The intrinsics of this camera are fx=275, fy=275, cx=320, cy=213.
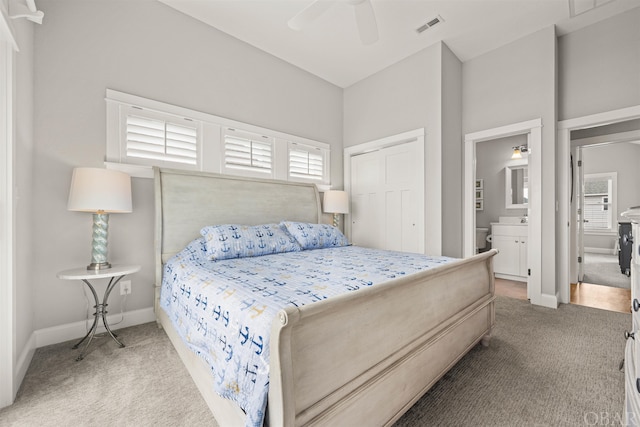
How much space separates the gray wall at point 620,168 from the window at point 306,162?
618 cm

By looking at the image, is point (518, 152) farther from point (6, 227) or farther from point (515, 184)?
Result: point (6, 227)

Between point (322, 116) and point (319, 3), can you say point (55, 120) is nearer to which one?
point (319, 3)

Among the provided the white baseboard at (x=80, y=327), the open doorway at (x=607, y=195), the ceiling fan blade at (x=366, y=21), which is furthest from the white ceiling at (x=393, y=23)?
the open doorway at (x=607, y=195)

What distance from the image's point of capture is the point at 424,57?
3539 millimetres

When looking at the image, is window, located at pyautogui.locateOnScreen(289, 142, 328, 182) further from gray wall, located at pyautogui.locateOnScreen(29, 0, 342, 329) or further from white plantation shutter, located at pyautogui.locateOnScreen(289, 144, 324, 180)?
gray wall, located at pyautogui.locateOnScreen(29, 0, 342, 329)

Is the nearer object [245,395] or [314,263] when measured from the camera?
→ [245,395]

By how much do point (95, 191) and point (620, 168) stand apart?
979 centimetres

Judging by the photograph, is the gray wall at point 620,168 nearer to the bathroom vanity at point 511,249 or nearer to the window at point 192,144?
the bathroom vanity at point 511,249

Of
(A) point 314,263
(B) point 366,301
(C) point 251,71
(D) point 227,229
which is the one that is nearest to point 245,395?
(B) point 366,301

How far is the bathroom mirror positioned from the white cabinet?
1.11 metres

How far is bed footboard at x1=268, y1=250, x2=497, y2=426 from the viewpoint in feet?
2.93

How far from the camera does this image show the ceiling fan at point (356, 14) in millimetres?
2168

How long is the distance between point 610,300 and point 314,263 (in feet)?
12.2

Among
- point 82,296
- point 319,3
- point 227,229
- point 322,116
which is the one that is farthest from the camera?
point 322,116
